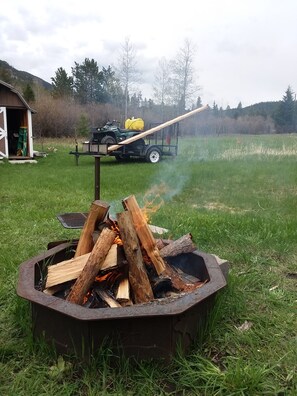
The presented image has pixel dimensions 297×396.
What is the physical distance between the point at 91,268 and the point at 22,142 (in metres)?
13.6

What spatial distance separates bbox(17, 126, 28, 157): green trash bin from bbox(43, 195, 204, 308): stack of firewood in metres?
12.7

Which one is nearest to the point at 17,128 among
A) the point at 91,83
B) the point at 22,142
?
the point at 22,142

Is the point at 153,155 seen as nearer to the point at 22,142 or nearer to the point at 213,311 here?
the point at 22,142

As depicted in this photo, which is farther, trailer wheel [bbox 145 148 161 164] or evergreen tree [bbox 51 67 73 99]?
evergreen tree [bbox 51 67 73 99]

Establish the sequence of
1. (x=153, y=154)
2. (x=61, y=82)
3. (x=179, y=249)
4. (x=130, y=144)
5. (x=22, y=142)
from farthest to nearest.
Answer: (x=61, y=82), (x=22, y=142), (x=153, y=154), (x=130, y=144), (x=179, y=249)

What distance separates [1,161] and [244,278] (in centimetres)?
1211

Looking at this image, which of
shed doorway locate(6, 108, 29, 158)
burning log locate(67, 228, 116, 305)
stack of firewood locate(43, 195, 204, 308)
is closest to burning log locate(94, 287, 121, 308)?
stack of firewood locate(43, 195, 204, 308)

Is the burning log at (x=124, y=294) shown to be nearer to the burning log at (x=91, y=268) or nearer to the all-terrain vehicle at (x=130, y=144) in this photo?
the burning log at (x=91, y=268)

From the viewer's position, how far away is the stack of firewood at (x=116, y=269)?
6.96ft

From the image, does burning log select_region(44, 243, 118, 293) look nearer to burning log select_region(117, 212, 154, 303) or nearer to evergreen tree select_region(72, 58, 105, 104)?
burning log select_region(117, 212, 154, 303)

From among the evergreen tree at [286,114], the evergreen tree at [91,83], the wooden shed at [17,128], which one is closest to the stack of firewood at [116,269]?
the evergreen tree at [286,114]

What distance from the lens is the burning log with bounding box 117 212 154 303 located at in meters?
2.14

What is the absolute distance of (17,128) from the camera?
1612 cm

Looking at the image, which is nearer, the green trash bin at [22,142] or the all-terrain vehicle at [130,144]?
the all-terrain vehicle at [130,144]
